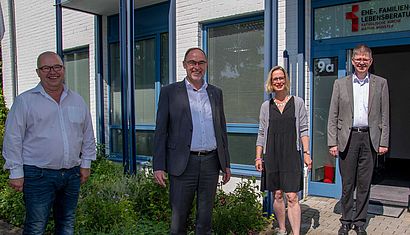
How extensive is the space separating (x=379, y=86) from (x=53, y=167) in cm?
310

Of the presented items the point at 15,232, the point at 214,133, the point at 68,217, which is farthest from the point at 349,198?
the point at 15,232

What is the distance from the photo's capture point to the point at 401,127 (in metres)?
9.02

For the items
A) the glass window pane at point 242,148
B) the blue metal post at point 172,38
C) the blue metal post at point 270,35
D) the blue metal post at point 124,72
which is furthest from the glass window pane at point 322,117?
the blue metal post at point 124,72

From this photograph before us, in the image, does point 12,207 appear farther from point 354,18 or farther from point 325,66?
point 354,18

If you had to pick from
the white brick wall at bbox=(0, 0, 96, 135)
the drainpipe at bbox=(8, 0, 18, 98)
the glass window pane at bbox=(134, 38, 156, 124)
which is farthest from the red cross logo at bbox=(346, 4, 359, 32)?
the drainpipe at bbox=(8, 0, 18, 98)

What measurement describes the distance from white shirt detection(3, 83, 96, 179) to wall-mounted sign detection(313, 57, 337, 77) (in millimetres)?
3486

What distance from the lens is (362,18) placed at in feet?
15.8

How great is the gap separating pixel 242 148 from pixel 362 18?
2441 mm

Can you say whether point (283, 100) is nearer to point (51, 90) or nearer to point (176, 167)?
point (176, 167)

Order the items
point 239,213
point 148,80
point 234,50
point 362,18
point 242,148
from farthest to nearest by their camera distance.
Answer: point 148,80, point 234,50, point 242,148, point 362,18, point 239,213

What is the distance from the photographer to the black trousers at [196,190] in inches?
118

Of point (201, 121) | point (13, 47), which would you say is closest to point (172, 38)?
point (201, 121)

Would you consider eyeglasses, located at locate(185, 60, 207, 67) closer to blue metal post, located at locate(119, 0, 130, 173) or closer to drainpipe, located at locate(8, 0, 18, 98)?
blue metal post, located at locate(119, 0, 130, 173)

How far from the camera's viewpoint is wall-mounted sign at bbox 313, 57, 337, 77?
508 centimetres
